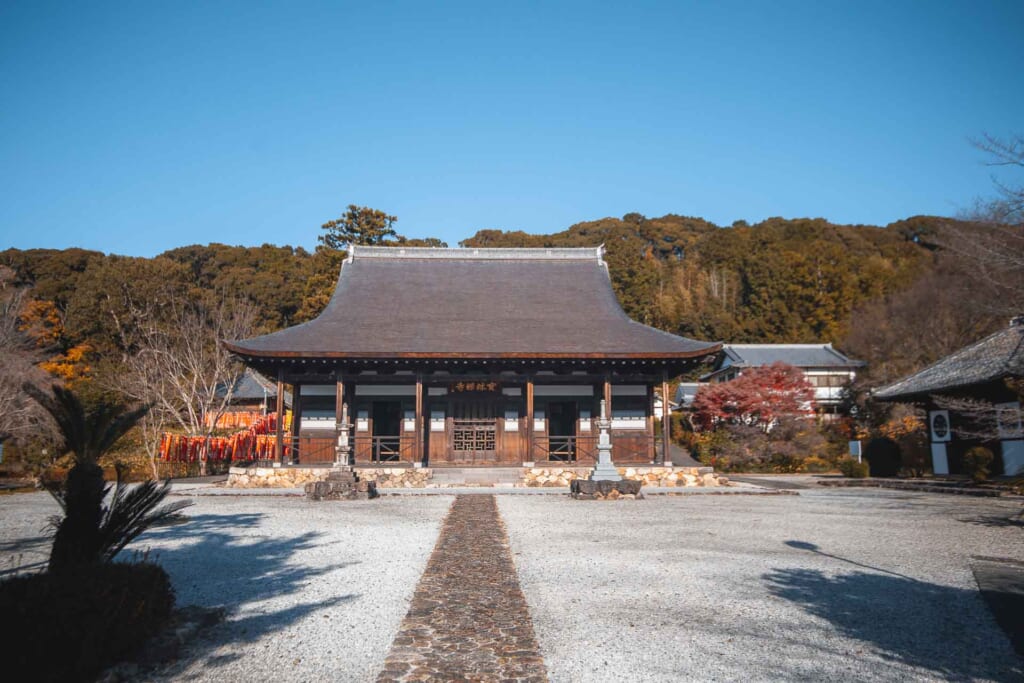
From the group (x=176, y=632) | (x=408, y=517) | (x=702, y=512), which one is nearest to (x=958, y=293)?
(x=702, y=512)

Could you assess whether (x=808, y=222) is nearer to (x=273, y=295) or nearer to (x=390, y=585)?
(x=273, y=295)

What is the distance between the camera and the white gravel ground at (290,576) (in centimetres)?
433

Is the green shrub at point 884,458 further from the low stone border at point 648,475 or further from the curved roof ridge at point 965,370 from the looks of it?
the low stone border at point 648,475

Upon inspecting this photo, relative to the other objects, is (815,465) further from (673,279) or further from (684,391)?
(673,279)

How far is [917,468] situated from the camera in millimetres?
20281

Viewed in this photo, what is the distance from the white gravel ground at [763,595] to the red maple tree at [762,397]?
11976 mm

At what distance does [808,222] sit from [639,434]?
1791 inches

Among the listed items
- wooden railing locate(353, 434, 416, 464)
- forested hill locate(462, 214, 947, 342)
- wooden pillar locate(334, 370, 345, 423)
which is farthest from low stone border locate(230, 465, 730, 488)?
forested hill locate(462, 214, 947, 342)

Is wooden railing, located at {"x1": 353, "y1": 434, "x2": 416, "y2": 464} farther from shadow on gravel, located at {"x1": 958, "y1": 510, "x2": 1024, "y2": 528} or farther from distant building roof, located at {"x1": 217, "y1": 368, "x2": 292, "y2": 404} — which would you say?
distant building roof, located at {"x1": 217, "y1": 368, "x2": 292, "y2": 404}

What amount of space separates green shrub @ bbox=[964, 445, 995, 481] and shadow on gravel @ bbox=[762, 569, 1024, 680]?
11.7 metres

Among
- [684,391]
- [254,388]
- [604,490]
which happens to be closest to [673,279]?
[684,391]

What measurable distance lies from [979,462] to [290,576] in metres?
16.7

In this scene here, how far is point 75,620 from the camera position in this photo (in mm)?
3635

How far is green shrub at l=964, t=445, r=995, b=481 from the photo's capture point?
51.6ft
